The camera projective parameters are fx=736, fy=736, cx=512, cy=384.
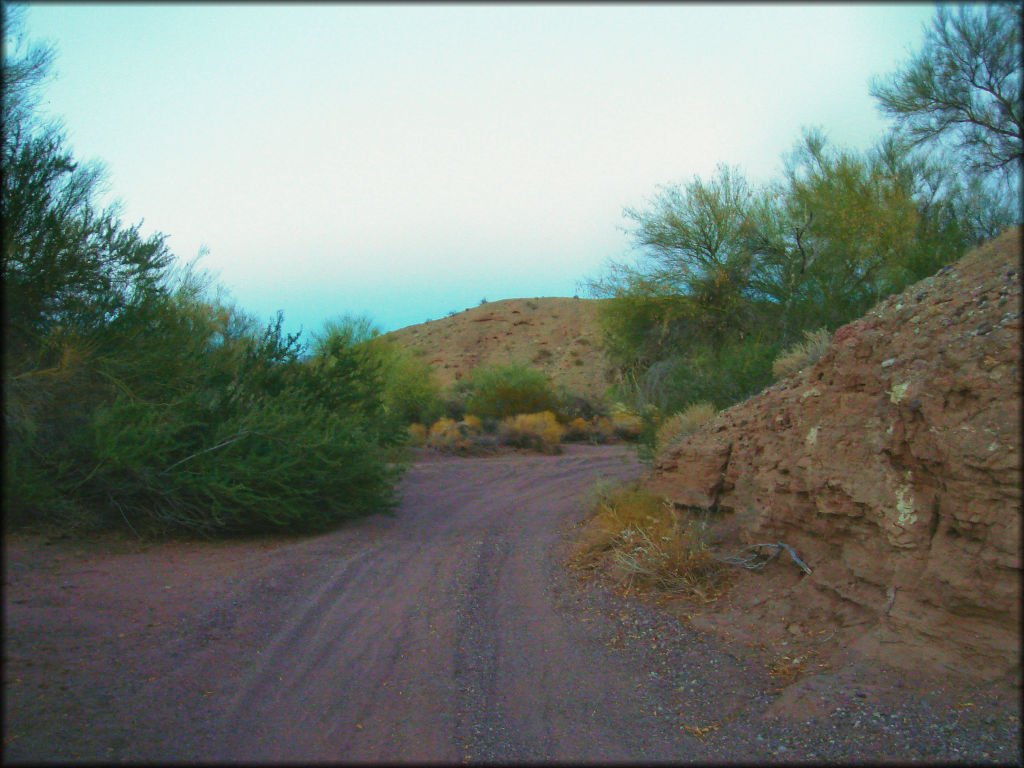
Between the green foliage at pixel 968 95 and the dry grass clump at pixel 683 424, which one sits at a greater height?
the green foliage at pixel 968 95

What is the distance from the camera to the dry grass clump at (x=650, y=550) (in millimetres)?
7551

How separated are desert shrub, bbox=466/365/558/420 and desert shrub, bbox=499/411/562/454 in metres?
3.69

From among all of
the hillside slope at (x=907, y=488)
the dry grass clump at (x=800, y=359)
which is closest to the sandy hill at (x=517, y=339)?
the dry grass clump at (x=800, y=359)

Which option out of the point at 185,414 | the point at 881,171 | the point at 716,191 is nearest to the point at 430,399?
the point at 716,191

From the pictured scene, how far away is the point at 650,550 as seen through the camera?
312 inches

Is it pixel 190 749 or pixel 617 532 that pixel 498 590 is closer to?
pixel 617 532

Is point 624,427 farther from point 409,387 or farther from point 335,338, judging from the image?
point 335,338

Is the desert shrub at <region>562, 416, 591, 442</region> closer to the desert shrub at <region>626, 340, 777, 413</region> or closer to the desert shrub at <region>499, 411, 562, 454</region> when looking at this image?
the desert shrub at <region>499, 411, 562, 454</region>

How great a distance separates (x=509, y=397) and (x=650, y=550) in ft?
68.0

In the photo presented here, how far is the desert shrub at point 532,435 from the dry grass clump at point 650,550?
1294 centimetres

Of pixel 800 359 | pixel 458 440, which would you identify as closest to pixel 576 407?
pixel 458 440

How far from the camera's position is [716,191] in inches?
800

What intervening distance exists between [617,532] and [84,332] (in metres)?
7.04

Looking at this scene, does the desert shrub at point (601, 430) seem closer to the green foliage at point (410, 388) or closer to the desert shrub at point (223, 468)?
the green foliage at point (410, 388)
